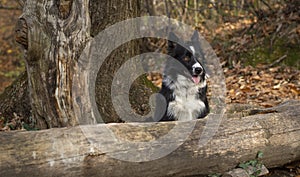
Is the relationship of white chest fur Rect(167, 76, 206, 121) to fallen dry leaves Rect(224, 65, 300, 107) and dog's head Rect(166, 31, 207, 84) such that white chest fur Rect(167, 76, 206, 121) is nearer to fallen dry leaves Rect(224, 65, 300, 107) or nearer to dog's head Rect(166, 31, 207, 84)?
dog's head Rect(166, 31, 207, 84)

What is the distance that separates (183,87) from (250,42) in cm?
523

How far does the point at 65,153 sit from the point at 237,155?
1.67 meters

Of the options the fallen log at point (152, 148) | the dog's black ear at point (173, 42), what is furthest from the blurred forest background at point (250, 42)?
the fallen log at point (152, 148)

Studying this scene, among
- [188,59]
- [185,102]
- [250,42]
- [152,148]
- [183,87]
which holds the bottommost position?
[152,148]

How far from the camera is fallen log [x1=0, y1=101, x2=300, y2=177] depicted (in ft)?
10.6

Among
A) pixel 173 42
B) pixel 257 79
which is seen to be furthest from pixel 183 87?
pixel 257 79

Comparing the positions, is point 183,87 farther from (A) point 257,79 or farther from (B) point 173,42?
(A) point 257,79

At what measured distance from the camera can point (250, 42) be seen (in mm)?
9945

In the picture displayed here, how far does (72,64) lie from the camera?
154 inches

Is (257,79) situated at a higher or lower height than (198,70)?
lower

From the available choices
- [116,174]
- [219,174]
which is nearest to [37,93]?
[116,174]

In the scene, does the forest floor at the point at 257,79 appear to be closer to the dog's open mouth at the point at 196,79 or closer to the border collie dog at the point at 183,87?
the border collie dog at the point at 183,87

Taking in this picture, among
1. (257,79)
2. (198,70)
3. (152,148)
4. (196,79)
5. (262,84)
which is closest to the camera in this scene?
(152,148)

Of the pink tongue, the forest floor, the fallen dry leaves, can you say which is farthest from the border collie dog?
the fallen dry leaves
